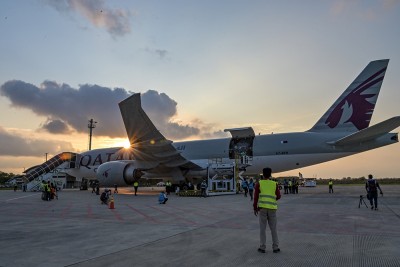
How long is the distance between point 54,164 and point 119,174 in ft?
54.5

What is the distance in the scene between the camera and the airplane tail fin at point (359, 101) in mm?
25938

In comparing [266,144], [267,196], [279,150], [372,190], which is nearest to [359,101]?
[279,150]

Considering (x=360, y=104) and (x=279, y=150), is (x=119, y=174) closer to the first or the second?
(x=279, y=150)

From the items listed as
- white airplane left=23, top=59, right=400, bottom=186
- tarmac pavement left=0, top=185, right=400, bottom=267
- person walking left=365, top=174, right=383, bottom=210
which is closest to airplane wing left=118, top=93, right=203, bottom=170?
white airplane left=23, top=59, right=400, bottom=186

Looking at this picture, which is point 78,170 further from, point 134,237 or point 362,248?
point 362,248

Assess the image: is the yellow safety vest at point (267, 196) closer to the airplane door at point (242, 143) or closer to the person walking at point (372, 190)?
the person walking at point (372, 190)

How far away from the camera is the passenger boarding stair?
Answer: 38.5m

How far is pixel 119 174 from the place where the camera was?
2739 centimetres

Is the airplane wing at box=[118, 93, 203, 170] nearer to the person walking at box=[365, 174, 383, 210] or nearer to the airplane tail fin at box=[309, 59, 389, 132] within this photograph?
the airplane tail fin at box=[309, 59, 389, 132]

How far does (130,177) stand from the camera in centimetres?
2733

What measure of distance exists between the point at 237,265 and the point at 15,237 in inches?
230

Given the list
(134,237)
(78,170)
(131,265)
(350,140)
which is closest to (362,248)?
(131,265)

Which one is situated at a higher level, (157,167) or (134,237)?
(157,167)

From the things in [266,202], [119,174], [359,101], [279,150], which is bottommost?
[266,202]
